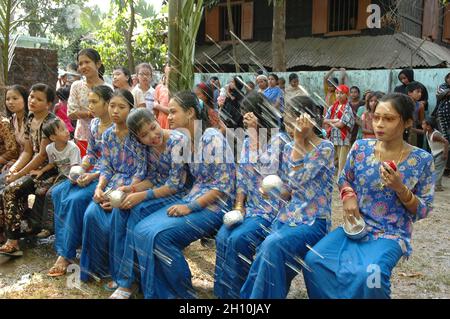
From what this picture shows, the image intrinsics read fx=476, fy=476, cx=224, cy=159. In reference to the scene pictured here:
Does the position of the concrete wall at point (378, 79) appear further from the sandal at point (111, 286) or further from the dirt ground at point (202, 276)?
the sandal at point (111, 286)

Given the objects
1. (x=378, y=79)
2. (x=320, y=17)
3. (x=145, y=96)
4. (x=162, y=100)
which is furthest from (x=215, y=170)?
(x=320, y=17)

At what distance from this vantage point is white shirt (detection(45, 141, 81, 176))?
482 centimetres

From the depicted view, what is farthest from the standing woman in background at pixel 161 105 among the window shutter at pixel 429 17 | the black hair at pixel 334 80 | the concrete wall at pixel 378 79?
the window shutter at pixel 429 17

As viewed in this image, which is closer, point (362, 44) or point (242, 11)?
point (362, 44)

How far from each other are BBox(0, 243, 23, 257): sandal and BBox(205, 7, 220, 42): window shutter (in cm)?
1497

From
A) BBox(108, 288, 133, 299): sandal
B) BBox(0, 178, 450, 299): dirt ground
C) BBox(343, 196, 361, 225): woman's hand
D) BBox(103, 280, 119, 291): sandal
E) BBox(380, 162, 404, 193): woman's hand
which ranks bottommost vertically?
BBox(0, 178, 450, 299): dirt ground

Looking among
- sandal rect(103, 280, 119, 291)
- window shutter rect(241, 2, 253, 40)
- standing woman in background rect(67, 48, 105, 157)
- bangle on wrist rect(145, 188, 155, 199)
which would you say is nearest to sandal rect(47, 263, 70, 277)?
sandal rect(103, 280, 119, 291)

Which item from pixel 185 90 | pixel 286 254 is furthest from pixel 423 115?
pixel 286 254

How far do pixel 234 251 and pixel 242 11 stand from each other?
A: 15.8 meters

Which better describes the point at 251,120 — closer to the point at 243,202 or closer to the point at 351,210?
the point at 243,202

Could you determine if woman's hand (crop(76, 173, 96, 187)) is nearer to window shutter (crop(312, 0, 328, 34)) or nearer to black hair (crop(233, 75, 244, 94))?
black hair (crop(233, 75, 244, 94))

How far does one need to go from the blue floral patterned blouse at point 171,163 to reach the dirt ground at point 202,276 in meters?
0.91

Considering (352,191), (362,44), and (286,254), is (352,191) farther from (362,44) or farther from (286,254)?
(362,44)
